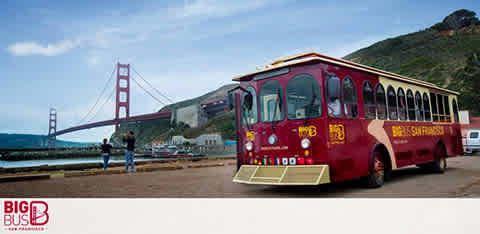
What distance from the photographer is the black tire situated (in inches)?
245

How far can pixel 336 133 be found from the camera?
18.0 feet

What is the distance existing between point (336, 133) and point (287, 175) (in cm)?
106

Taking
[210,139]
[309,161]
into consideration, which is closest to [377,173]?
[309,161]

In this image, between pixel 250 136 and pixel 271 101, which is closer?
pixel 271 101

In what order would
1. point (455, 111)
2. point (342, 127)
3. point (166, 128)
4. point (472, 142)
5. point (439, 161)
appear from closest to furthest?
point (342, 127) < point (439, 161) < point (455, 111) < point (472, 142) < point (166, 128)

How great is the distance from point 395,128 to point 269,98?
9.94 feet

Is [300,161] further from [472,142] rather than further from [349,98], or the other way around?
[472,142]

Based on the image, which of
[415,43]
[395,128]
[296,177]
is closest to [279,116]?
[296,177]

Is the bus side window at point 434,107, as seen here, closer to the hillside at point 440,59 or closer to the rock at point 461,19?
the rock at point 461,19
